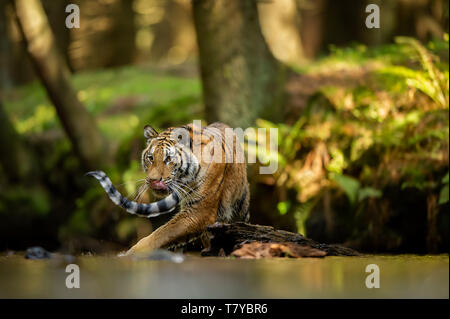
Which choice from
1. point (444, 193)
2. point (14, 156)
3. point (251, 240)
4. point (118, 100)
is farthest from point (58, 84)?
point (251, 240)

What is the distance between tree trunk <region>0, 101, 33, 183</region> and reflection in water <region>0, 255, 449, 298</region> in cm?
1089

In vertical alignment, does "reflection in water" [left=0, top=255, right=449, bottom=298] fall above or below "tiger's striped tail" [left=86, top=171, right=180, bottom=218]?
below

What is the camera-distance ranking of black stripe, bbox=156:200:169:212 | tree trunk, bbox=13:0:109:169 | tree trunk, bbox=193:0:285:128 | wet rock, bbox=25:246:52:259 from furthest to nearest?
tree trunk, bbox=13:0:109:169, tree trunk, bbox=193:0:285:128, wet rock, bbox=25:246:52:259, black stripe, bbox=156:200:169:212

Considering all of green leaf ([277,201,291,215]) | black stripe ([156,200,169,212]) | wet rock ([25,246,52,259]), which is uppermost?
black stripe ([156,200,169,212])

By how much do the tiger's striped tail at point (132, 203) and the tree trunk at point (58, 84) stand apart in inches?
351

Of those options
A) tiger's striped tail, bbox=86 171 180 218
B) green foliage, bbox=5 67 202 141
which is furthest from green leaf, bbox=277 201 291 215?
tiger's striped tail, bbox=86 171 180 218

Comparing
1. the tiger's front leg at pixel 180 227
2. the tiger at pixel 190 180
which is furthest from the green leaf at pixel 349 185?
the tiger's front leg at pixel 180 227

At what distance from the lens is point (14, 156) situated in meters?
16.1

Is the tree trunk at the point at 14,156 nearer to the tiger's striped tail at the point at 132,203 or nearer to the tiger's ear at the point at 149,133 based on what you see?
the tiger's ear at the point at 149,133

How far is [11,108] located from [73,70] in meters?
5.70

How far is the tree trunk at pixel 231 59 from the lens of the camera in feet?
33.8

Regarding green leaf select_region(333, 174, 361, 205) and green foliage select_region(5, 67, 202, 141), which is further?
green foliage select_region(5, 67, 202, 141)

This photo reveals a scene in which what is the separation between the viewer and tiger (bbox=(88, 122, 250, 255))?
5488mm

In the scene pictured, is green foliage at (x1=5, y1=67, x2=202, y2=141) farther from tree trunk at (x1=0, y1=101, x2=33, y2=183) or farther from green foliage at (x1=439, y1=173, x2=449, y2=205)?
green foliage at (x1=439, y1=173, x2=449, y2=205)
